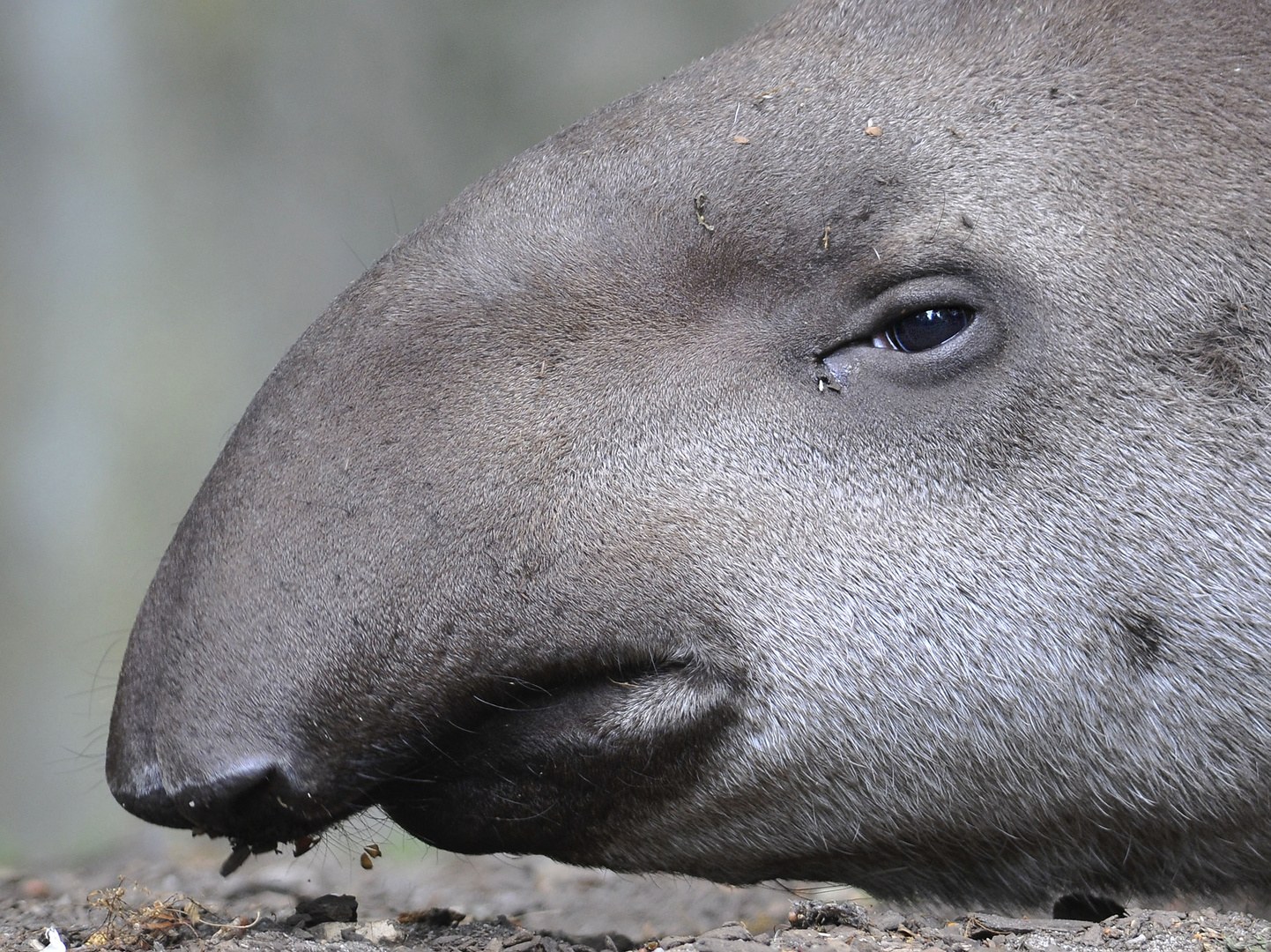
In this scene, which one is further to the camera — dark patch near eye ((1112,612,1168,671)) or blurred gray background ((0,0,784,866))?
blurred gray background ((0,0,784,866))

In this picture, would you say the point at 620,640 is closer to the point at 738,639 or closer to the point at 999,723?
the point at 738,639

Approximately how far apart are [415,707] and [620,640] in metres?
0.44

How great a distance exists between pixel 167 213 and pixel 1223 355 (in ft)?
19.9

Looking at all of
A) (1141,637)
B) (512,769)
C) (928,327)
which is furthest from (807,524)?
(512,769)

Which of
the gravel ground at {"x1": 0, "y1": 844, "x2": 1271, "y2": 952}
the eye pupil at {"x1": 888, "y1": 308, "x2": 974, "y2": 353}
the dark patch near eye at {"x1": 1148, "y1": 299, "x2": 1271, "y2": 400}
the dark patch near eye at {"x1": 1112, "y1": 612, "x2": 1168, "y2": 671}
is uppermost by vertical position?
the eye pupil at {"x1": 888, "y1": 308, "x2": 974, "y2": 353}

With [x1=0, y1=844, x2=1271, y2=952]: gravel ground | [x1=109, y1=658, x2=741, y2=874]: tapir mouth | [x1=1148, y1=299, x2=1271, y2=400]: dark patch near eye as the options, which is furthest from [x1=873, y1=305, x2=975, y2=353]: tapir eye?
[x1=0, y1=844, x2=1271, y2=952]: gravel ground

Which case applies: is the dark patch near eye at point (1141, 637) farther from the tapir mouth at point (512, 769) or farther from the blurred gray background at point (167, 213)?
the blurred gray background at point (167, 213)

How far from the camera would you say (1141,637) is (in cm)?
269

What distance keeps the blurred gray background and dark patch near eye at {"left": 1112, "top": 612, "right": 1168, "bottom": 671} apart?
535 centimetres

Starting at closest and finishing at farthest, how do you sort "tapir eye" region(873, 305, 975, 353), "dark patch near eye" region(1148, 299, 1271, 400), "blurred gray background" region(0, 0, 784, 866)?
"dark patch near eye" region(1148, 299, 1271, 400) → "tapir eye" region(873, 305, 975, 353) → "blurred gray background" region(0, 0, 784, 866)

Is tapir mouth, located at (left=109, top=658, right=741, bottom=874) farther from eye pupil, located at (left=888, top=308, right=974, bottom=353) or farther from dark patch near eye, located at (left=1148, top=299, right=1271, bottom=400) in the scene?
dark patch near eye, located at (left=1148, top=299, right=1271, bottom=400)

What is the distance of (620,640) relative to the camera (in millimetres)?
2695

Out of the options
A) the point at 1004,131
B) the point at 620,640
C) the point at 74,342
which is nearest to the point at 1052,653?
the point at 620,640

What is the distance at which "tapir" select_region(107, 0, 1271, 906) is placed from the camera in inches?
105
